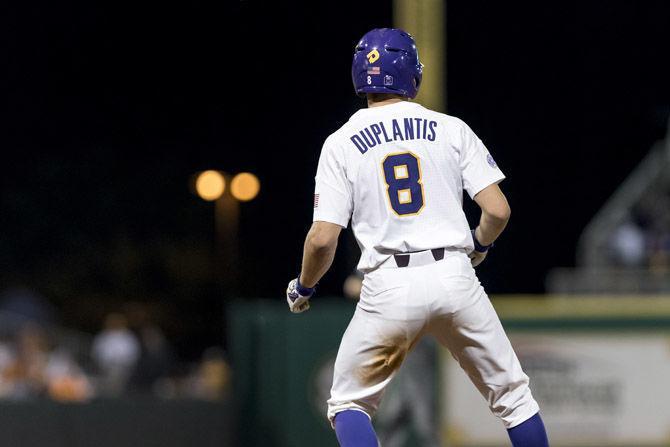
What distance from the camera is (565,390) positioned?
883cm

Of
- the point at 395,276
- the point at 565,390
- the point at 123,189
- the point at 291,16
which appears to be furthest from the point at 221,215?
the point at 395,276

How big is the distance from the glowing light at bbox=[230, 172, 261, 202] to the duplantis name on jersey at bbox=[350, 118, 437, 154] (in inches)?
1212

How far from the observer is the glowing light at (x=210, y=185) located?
33156 millimetres

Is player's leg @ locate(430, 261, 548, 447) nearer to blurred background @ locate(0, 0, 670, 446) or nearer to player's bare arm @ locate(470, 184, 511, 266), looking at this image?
player's bare arm @ locate(470, 184, 511, 266)

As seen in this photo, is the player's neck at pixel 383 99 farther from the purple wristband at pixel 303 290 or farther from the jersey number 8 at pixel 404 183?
the purple wristband at pixel 303 290

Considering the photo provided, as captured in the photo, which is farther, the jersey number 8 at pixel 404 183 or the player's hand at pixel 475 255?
the player's hand at pixel 475 255

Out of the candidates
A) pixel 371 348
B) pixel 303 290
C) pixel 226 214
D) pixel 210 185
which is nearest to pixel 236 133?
pixel 226 214

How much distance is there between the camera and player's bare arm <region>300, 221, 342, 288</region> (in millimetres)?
4828

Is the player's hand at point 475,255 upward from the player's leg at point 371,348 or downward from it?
upward

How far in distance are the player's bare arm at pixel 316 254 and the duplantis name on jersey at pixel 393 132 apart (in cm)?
31

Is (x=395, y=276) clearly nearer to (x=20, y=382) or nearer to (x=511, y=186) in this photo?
(x=20, y=382)

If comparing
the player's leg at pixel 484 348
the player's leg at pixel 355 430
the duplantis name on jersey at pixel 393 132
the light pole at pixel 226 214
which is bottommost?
the light pole at pixel 226 214

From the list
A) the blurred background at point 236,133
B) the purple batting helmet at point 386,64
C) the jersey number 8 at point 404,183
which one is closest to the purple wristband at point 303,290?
the jersey number 8 at point 404,183

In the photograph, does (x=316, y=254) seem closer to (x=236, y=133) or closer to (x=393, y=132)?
(x=393, y=132)
